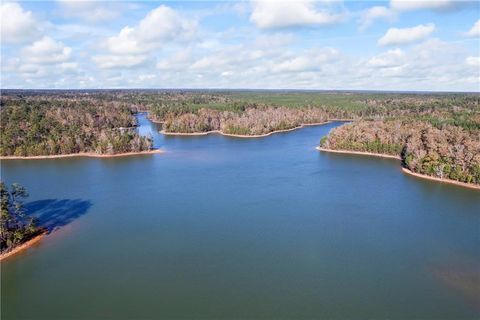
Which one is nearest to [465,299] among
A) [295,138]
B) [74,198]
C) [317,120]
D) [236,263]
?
[236,263]

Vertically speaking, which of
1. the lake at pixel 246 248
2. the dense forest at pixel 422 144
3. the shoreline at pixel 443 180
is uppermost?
the dense forest at pixel 422 144

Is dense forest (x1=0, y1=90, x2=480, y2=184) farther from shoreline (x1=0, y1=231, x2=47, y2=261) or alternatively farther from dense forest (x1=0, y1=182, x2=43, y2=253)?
shoreline (x1=0, y1=231, x2=47, y2=261)

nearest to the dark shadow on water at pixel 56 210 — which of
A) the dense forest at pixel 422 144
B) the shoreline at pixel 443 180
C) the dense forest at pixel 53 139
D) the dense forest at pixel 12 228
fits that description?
the dense forest at pixel 12 228

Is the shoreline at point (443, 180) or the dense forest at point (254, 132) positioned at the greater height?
the dense forest at point (254, 132)

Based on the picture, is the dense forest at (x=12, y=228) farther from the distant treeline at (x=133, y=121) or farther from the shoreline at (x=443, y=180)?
the shoreline at (x=443, y=180)

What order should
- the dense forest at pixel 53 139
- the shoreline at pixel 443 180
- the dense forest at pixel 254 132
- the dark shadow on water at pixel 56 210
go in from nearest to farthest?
1. the dark shadow on water at pixel 56 210
2. the shoreline at pixel 443 180
3. the dense forest at pixel 254 132
4. the dense forest at pixel 53 139

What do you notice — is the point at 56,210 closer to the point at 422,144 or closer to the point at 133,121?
the point at 422,144

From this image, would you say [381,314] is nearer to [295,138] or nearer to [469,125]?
[469,125]

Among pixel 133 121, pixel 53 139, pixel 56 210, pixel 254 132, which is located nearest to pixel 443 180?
pixel 56 210
